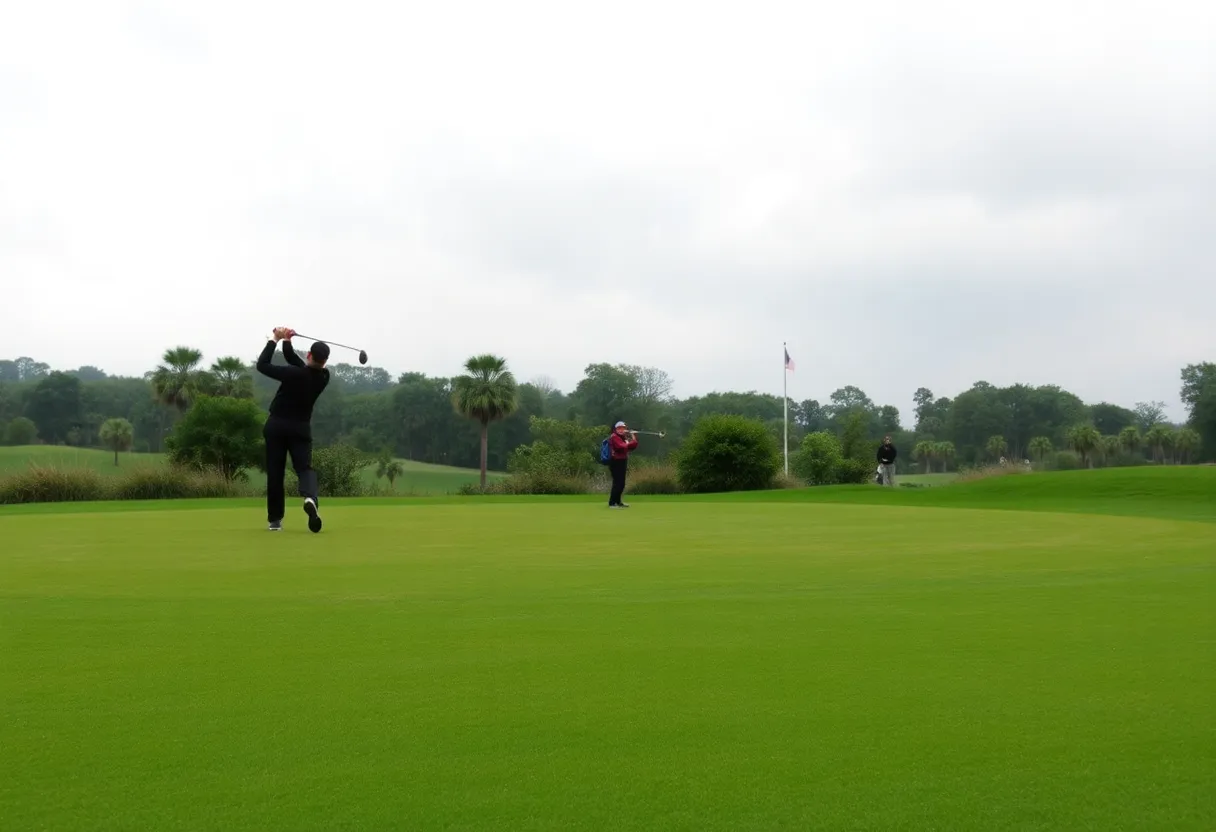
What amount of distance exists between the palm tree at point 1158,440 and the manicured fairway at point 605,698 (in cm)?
10569

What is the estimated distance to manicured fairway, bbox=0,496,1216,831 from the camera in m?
2.88

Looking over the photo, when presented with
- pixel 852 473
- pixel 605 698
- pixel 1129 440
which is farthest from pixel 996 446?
pixel 605 698

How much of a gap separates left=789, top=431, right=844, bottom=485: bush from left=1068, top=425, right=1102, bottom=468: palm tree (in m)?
40.6

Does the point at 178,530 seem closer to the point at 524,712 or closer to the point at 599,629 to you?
the point at 599,629

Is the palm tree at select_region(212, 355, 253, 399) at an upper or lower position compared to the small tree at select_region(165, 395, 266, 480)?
upper

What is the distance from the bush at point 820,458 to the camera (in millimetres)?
49000

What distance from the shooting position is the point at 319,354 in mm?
12188

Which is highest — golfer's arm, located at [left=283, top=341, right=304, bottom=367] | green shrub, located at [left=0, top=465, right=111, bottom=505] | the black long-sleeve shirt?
golfer's arm, located at [left=283, top=341, right=304, bottom=367]

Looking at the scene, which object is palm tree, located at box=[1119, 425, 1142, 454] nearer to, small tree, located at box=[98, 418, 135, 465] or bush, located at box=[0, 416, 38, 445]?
small tree, located at box=[98, 418, 135, 465]

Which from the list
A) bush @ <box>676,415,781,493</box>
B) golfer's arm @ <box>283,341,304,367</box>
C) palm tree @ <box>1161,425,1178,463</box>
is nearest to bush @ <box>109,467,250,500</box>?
bush @ <box>676,415,781,493</box>

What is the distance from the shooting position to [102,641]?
16.6 ft

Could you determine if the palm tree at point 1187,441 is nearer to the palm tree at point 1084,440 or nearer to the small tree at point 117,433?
the palm tree at point 1084,440

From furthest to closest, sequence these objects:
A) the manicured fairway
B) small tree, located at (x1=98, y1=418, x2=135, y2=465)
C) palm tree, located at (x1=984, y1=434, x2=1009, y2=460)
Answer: palm tree, located at (x1=984, y1=434, x2=1009, y2=460) < small tree, located at (x1=98, y1=418, x2=135, y2=465) < the manicured fairway

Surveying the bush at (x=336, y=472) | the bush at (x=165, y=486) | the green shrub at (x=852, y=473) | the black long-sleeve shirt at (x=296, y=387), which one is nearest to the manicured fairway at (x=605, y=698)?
the black long-sleeve shirt at (x=296, y=387)
